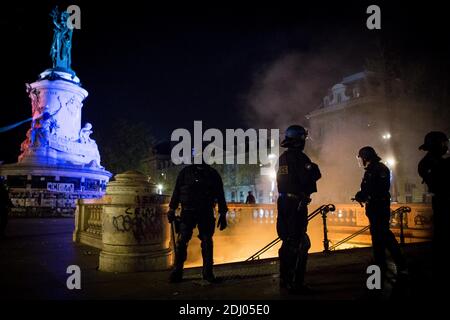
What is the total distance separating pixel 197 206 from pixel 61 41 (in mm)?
27125

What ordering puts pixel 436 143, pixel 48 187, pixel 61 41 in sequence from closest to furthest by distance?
pixel 436 143, pixel 48 187, pixel 61 41

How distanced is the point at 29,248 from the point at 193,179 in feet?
16.7

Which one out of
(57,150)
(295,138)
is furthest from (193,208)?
(57,150)

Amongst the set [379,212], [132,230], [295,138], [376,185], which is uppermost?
[295,138]

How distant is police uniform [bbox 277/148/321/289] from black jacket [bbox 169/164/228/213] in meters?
0.96

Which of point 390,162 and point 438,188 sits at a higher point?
point 390,162

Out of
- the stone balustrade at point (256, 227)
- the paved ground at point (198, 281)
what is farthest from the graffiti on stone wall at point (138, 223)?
the stone balustrade at point (256, 227)

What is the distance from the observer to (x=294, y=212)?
160 inches

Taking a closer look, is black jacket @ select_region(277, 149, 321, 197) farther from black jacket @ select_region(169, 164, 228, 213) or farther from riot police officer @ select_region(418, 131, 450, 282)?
riot police officer @ select_region(418, 131, 450, 282)

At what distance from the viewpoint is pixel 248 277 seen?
4.80 metres

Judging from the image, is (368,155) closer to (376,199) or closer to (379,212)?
(376,199)

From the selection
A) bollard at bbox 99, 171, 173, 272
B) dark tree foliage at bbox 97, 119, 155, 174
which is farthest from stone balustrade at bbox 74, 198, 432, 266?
dark tree foliage at bbox 97, 119, 155, 174

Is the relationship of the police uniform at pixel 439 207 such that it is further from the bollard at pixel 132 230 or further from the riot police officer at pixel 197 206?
the bollard at pixel 132 230
